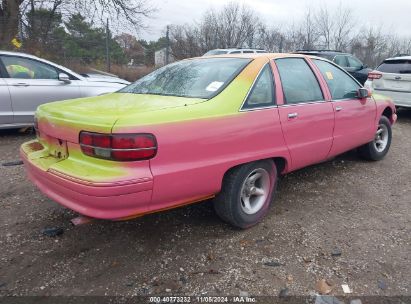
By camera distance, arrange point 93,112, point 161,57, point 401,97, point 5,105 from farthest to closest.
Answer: point 161,57 < point 401,97 < point 5,105 < point 93,112

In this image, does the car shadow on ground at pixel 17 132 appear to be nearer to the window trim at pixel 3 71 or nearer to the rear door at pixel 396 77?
the window trim at pixel 3 71

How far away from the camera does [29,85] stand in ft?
20.0

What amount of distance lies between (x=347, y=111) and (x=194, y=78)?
1924 millimetres

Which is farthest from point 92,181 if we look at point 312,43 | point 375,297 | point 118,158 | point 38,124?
point 312,43

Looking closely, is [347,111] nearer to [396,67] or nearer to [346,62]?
[396,67]

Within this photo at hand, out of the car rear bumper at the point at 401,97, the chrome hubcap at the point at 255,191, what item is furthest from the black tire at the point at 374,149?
the car rear bumper at the point at 401,97

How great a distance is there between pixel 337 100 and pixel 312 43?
2253 cm

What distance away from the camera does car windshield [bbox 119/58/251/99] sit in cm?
308

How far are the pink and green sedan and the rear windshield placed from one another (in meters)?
5.39

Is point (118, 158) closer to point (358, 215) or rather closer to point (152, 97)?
point (152, 97)

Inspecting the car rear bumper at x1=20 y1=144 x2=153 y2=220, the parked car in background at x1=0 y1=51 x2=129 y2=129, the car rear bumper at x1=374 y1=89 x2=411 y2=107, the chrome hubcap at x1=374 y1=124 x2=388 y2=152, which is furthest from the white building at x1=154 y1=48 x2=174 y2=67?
the car rear bumper at x1=20 y1=144 x2=153 y2=220

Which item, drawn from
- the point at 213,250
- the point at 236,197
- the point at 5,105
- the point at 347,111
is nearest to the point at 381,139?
the point at 347,111

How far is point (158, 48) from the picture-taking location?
17.8 metres

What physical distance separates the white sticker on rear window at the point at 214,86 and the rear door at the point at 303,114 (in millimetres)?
621
